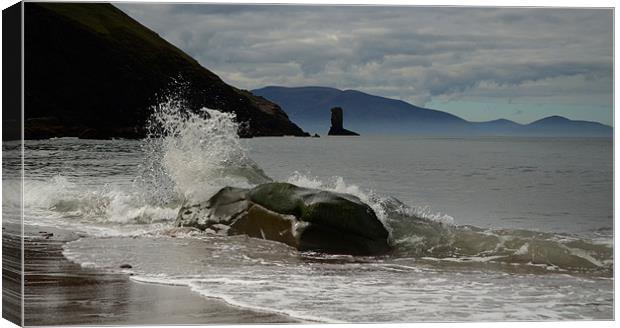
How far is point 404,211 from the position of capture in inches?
359

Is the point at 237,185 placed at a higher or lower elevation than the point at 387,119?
lower

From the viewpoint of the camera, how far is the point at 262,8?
8.79m

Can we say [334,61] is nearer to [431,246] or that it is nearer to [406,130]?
[406,130]

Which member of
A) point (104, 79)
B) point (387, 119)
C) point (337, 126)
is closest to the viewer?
point (104, 79)

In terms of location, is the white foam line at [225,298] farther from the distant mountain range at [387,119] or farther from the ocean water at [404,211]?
the distant mountain range at [387,119]

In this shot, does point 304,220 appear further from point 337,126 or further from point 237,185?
point 337,126

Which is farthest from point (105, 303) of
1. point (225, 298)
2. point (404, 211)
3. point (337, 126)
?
point (404, 211)

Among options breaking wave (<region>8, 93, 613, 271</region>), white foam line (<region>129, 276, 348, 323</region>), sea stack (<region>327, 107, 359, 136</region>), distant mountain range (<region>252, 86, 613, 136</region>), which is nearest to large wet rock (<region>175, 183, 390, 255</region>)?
breaking wave (<region>8, 93, 613, 271</region>)

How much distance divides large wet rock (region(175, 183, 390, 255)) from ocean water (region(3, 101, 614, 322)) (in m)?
0.13

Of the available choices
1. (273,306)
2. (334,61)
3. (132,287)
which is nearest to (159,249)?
(132,287)

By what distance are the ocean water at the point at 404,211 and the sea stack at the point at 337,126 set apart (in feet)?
0.46

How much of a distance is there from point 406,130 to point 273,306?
6.43ft

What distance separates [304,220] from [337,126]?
90 centimetres

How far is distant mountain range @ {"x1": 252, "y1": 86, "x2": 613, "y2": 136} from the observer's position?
8.92 metres
